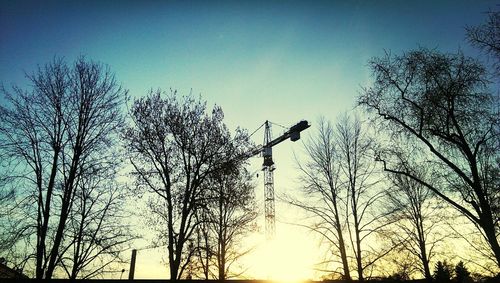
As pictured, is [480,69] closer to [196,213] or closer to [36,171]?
[196,213]

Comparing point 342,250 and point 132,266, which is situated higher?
point 342,250

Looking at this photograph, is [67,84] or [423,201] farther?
[423,201]

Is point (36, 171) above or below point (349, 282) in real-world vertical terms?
above

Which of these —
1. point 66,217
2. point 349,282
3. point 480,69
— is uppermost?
point 480,69

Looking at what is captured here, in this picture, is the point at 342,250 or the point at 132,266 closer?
the point at 342,250

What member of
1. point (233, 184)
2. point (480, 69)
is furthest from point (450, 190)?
point (233, 184)

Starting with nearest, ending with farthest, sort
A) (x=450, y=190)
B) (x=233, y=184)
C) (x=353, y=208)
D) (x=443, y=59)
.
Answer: (x=443, y=59) < (x=450, y=190) < (x=353, y=208) < (x=233, y=184)

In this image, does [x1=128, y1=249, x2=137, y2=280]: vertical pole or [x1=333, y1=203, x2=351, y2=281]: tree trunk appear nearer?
[x1=333, y1=203, x2=351, y2=281]: tree trunk

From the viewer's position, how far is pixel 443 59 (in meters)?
12.2

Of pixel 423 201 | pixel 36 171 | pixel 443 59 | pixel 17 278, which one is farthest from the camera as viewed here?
pixel 423 201

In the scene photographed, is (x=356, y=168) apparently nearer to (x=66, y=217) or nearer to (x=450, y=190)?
(x=450, y=190)

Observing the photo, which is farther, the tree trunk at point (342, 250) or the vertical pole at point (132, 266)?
the vertical pole at point (132, 266)

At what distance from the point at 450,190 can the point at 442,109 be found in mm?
5616

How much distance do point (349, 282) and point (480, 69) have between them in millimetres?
11556
